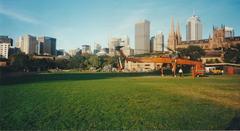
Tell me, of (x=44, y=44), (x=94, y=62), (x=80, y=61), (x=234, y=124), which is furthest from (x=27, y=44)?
(x=234, y=124)

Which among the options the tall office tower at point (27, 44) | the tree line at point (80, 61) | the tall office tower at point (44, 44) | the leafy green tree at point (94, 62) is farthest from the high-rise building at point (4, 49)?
the leafy green tree at point (94, 62)

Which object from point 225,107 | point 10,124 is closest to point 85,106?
point 10,124

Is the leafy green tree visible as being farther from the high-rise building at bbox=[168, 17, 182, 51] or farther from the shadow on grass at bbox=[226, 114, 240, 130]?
the shadow on grass at bbox=[226, 114, 240, 130]

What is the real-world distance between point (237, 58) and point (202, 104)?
63657mm

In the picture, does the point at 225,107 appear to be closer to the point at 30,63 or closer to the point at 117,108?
the point at 117,108

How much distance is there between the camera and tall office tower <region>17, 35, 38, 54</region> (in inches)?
6156

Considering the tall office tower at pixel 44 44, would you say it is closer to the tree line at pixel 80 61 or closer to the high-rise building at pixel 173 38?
the tree line at pixel 80 61

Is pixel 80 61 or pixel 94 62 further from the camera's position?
pixel 80 61

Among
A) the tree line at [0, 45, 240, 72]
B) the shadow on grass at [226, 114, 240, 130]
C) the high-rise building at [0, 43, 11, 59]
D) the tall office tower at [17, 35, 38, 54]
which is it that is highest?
the tall office tower at [17, 35, 38, 54]

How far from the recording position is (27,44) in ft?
534

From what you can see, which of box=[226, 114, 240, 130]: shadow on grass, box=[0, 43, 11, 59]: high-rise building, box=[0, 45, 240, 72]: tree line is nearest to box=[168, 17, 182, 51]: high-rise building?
box=[0, 45, 240, 72]: tree line

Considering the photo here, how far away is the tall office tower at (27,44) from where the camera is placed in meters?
156

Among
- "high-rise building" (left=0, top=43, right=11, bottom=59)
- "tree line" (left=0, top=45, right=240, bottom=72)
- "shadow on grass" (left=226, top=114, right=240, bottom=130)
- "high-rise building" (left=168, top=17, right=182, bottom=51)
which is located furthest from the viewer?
"high-rise building" (left=168, top=17, right=182, bottom=51)

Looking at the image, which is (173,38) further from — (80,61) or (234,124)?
(234,124)
